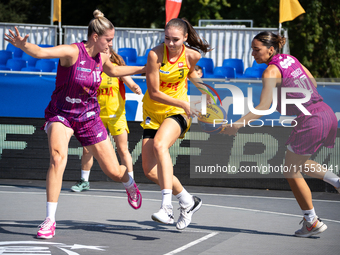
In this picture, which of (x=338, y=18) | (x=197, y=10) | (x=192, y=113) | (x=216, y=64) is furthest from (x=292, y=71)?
(x=338, y=18)

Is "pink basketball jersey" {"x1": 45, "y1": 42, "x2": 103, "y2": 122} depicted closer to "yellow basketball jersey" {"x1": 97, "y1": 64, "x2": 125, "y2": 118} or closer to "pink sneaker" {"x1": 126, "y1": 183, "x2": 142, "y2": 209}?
"pink sneaker" {"x1": 126, "y1": 183, "x2": 142, "y2": 209}

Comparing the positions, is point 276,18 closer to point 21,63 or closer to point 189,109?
point 21,63

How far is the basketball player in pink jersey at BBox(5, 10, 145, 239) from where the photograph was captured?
5.02 meters

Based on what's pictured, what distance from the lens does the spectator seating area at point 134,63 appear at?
14.3 metres

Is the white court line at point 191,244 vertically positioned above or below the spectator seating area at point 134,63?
below

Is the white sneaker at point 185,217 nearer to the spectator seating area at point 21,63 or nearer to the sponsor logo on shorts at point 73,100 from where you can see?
the sponsor logo on shorts at point 73,100

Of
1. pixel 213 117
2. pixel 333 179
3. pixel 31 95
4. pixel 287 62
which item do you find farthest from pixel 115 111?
pixel 333 179

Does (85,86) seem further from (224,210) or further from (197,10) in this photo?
(197,10)

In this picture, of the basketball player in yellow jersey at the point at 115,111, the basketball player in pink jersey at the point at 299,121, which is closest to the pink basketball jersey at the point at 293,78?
the basketball player in pink jersey at the point at 299,121

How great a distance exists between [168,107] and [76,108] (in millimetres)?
976

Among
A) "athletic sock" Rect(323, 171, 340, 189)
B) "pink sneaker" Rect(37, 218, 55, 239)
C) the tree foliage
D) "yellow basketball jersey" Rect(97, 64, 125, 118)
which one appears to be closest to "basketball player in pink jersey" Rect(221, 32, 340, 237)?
"athletic sock" Rect(323, 171, 340, 189)

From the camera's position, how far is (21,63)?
15.1 meters

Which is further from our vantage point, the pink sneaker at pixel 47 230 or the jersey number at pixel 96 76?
the jersey number at pixel 96 76

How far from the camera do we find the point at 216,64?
17188 mm
